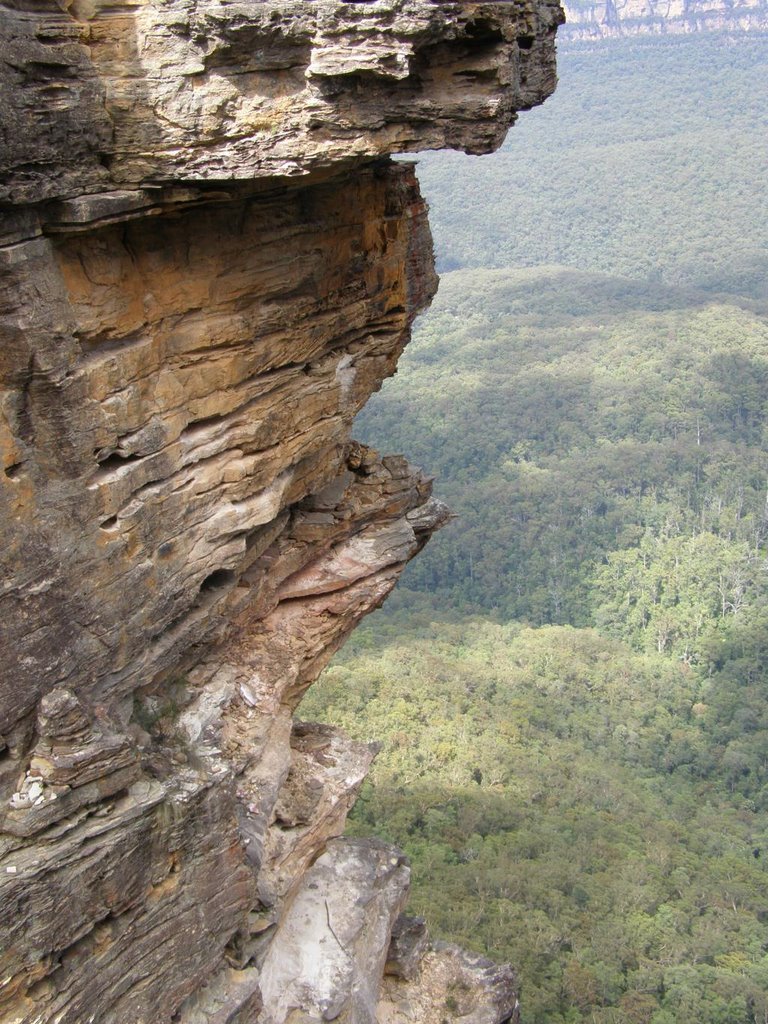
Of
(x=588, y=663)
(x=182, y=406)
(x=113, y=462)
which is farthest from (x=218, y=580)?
(x=588, y=663)

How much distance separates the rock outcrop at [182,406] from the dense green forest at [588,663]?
21.1m

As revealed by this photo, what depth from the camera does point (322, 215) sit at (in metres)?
14.3

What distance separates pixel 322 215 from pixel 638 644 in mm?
67005

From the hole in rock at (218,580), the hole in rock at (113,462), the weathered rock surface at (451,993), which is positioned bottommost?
the weathered rock surface at (451,993)

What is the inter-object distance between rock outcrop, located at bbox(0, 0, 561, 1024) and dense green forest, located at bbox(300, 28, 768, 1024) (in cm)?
2105

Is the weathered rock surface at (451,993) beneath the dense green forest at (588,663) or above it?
above

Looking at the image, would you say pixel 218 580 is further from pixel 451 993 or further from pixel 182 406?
pixel 451 993

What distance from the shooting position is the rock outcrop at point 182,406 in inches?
431

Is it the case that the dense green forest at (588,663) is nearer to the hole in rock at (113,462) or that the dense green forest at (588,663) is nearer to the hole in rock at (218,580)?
the hole in rock at (218,580)

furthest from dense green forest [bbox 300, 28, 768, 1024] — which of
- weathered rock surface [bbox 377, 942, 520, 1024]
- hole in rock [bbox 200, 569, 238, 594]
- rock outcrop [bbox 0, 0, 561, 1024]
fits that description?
hole in rock [bbox 200, 569, 238, 594]

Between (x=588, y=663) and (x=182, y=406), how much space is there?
57.7 m

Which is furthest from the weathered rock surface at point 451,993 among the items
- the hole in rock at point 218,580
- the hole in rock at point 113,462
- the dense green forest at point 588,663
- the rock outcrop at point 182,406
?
the dense green forest at point 588,663

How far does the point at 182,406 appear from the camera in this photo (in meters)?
13.4

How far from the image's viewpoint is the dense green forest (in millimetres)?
37438
